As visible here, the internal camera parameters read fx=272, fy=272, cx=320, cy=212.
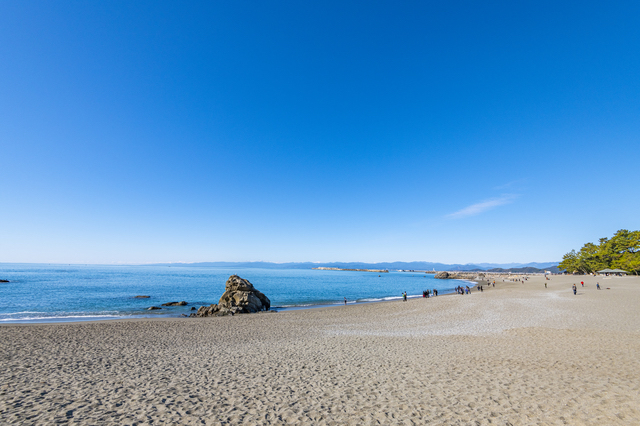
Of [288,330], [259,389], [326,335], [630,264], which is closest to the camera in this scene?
[259,389]

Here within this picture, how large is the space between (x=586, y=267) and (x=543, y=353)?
11166 cm

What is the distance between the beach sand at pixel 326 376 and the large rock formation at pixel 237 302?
11013 millimetres

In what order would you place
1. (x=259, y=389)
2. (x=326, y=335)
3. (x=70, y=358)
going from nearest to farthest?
(x=259, y=389) < (x=70, y=358) < (x=326, y=335)

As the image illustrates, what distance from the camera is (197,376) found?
10.5m

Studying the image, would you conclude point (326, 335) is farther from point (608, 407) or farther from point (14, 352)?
point (14, 352)

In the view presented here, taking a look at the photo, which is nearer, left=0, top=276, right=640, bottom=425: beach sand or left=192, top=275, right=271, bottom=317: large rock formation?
left=0, top=276, right=640, bottom=425: beach sand

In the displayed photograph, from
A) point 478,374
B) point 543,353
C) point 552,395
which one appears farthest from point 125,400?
point 543,353

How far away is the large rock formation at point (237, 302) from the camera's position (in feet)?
99.5

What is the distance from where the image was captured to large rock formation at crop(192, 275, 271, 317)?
99.5ft

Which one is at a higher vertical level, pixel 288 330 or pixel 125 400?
pixel 125 400

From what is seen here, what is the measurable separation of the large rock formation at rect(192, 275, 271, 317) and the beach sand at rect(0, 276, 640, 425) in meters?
11.0

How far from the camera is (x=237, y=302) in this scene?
104 feet

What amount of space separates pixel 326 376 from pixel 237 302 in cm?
2384

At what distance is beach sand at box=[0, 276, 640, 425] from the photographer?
24.4 ft
